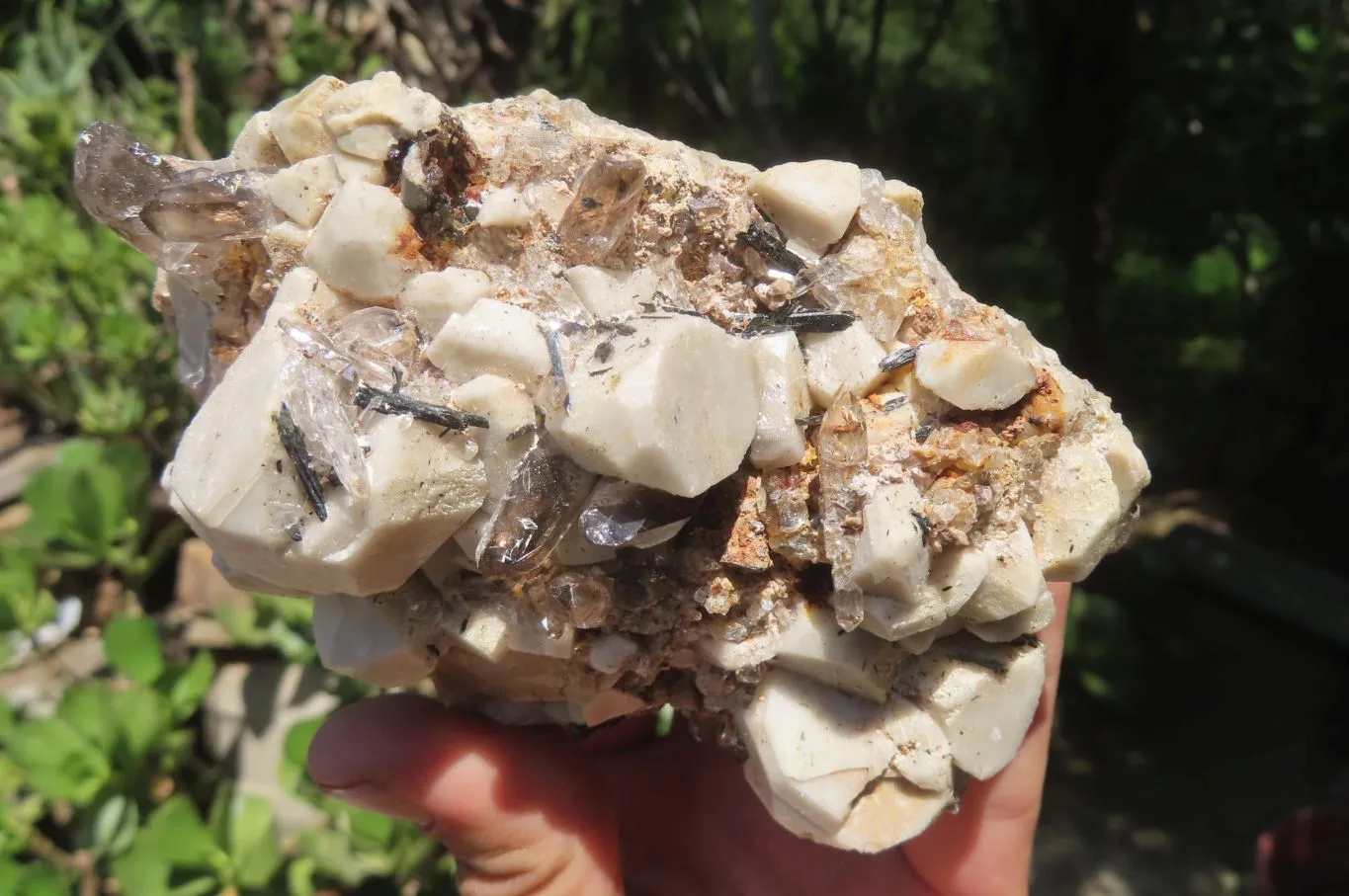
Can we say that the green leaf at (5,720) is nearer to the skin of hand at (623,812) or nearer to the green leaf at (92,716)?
the green leaf at (92,716)

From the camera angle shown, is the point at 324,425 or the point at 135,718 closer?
the point at 324,425

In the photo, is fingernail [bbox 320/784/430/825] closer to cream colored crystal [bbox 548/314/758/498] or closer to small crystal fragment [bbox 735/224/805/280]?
cream colored crystal [bbox 548/314/758/498]

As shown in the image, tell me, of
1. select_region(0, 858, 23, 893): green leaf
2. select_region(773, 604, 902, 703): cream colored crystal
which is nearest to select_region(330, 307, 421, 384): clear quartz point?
select_region(773, 604, 902, 703): cream colored crystal

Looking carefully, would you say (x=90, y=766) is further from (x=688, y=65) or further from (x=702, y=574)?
(x=688, y=65)

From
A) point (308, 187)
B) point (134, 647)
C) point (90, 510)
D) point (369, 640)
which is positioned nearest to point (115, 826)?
point (134, 647)

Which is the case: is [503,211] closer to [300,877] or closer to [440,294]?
[440,294]

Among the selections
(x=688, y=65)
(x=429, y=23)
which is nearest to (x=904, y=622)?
(x=429, y=23)
